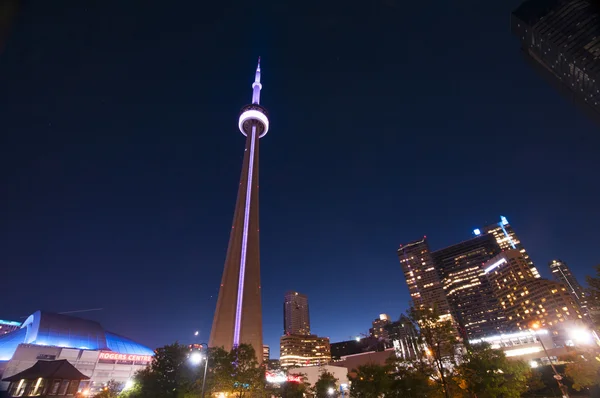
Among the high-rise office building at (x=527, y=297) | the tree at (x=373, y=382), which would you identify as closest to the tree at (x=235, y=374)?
the tree at (x=373, y=382)

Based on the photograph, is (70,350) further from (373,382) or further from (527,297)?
(527,297)

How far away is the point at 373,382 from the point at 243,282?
34.2 metres

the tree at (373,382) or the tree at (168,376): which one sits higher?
the tree at (168,376)

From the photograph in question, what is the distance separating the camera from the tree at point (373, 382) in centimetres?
3800

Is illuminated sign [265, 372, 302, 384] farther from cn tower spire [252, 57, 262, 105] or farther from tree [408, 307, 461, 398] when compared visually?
cn tower spire [252, 57, 262, 105]

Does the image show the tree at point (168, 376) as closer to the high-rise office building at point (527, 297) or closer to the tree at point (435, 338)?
the tree at point (435, 338)

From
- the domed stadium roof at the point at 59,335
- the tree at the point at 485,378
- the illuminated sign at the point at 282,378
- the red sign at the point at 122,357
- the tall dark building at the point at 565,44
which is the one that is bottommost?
the tree at the point at 485,378

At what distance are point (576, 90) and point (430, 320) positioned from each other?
47958 millimetres

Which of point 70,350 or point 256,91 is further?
point 256,91

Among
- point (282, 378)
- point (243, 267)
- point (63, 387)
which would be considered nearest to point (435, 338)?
point (63, 387)

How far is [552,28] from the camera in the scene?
148 feet

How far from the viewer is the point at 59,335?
74062 millimetres

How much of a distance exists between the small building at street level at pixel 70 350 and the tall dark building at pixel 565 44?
330ft

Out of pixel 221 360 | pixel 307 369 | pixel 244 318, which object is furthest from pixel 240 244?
pixel 307 369
